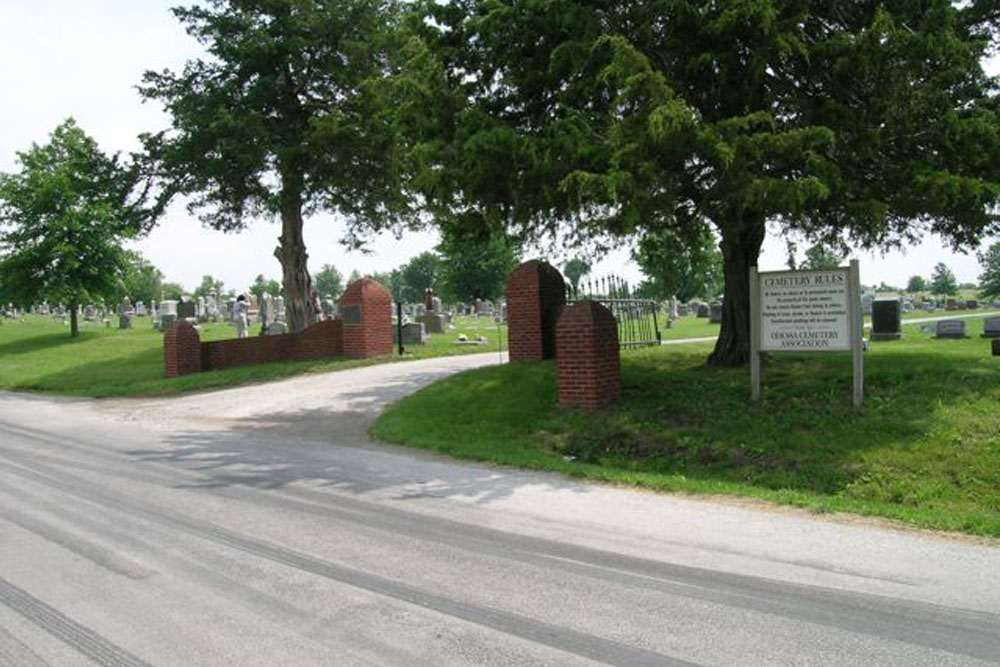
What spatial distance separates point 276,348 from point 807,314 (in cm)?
1612

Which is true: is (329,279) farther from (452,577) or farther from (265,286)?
(452,577)

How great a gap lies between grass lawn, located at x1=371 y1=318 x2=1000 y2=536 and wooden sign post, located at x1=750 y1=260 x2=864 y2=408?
741 mm

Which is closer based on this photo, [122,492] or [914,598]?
[914,598]

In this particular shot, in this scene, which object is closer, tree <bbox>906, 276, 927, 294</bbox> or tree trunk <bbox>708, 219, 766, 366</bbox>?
tree trunk <bbox>708, 219, 766, 366</bbox>

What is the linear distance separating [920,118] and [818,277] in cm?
236

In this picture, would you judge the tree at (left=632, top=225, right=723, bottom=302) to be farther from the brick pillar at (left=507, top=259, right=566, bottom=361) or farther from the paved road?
the paved road

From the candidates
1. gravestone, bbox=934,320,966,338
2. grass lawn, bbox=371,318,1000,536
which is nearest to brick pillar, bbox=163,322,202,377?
grass lawn, bbox=371,318,1000,536

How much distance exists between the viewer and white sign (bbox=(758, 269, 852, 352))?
10.5 meters

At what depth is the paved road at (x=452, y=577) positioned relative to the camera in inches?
165

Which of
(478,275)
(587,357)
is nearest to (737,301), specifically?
(587,357)

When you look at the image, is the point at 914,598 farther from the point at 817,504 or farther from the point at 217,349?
the point at 217,349

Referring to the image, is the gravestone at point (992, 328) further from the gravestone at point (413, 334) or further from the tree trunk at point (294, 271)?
the tree trunk at point (294, 271)

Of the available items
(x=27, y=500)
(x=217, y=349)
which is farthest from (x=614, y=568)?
(x=217, y=349)

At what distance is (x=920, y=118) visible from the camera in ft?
34.3
